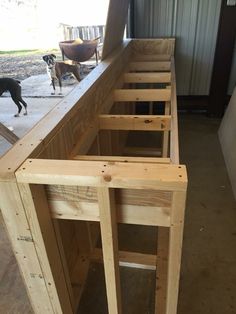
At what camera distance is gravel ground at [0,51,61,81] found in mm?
6109

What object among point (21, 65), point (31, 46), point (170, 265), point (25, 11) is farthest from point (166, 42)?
point (25, 11)

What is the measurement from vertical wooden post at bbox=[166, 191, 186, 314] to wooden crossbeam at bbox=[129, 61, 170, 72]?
2397mm

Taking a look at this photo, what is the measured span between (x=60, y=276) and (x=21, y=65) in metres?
6.96

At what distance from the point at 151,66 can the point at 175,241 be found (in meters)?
2.47

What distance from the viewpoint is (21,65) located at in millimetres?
6961

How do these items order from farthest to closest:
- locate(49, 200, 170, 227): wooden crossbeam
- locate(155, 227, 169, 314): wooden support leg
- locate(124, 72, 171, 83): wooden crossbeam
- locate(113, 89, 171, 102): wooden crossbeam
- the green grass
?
the green grass
locate(124, 72, 171, 83): wooden crossbeam
locate(113, 89, 171, 102): wooden crossbeam
locate(155, 227, 169, 314): wooden support leg
locate(49, 200, 170, 227): wooden crossbeam

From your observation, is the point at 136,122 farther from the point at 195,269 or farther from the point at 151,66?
the point at 151,66

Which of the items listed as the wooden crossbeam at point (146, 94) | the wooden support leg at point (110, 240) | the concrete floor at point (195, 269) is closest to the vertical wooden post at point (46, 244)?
the wooden support leg at point (110, 240)

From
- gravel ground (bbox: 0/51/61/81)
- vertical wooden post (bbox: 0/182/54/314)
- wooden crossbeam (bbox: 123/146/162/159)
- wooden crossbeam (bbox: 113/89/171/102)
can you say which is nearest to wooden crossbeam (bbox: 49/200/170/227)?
vertical wooden post (bbox: 0/182/54/314)

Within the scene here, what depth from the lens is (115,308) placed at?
3.49 feet

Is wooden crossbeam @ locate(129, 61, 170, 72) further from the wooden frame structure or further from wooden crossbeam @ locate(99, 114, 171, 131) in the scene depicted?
the wooden frame structure

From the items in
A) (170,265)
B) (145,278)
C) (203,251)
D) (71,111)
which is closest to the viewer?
(170,265)

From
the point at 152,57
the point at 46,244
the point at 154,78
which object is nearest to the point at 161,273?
the point at 46,244

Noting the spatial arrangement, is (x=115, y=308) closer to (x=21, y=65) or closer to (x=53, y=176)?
(x=53, y=176)
